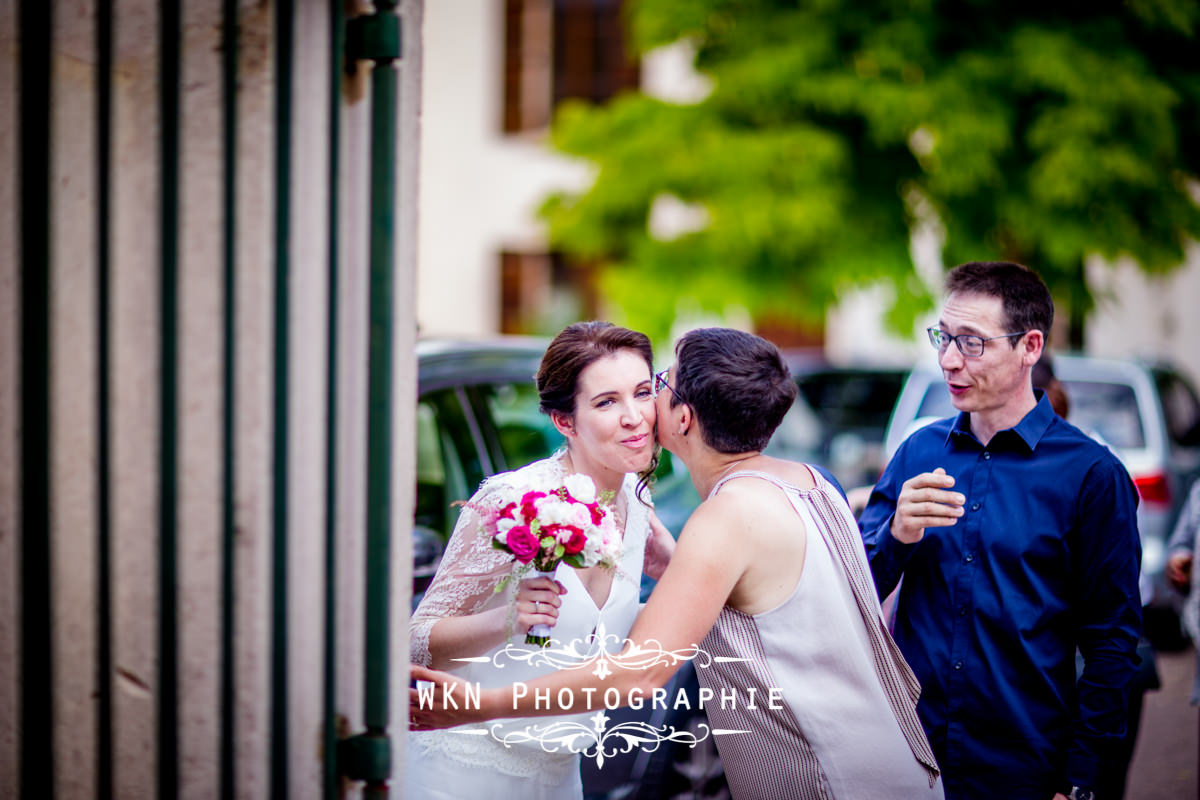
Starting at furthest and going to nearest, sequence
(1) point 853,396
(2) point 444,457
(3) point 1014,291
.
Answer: (1) point 853,396 → (2) point 444,457 → (3) point 1014,291

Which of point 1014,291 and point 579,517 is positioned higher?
point 1014,291

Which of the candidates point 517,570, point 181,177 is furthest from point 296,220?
point 517,570

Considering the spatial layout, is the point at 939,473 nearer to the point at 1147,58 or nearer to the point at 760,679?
the point at 760,679

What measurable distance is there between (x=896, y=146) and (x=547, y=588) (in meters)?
7.98

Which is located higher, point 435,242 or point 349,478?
point 435,242

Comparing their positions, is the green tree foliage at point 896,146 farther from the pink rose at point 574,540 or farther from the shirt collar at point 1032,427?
the pink rose at point 574,540

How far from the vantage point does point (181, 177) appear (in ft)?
5.20

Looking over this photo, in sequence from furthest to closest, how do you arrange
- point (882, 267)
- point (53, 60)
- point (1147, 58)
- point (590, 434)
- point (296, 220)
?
point (882, 267) → point (1147, 58) → point (590, 434) → point (296, 220) → point (53, 60)

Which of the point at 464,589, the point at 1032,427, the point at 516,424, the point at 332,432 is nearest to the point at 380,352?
the point at 332,432

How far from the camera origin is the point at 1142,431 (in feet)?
21.7

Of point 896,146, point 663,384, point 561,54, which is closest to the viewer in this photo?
point 663,384

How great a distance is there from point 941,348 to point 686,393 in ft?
2.45

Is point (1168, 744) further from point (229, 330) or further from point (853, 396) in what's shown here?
point (229, 330)

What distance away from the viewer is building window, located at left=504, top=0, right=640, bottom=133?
16922 millimetres
